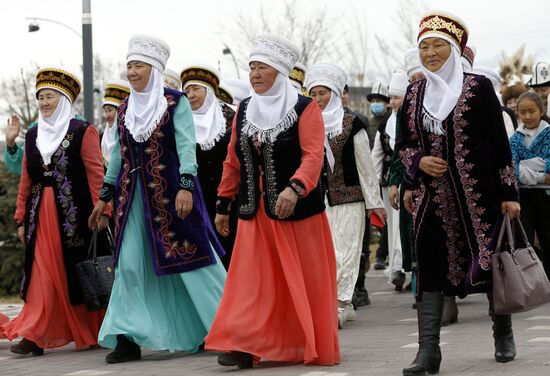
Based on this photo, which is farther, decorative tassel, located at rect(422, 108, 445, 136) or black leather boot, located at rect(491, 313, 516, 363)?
black leather boot, located at rect(491, 313, 516, 363)

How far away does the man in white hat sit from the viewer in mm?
12531

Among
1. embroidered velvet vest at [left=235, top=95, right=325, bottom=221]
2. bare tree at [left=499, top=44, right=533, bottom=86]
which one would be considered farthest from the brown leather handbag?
bare tree at [left=499, top=44, right=533, bottom=86]

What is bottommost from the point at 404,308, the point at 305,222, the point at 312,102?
the point at 404,308

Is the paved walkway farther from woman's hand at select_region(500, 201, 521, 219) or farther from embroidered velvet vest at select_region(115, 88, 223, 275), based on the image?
woman's hand at select_region(500, 201, 521, 219)

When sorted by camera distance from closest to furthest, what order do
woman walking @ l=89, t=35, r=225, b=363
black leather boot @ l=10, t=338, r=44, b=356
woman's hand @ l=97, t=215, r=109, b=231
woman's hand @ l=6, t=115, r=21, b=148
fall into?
woman walking @ l=89, t=35, r=225, b=363
woman's hand @ l=97, t=215, r=109, b=231
black leather boot @ l=10, t=338, r=44, b=356
woman's hand @ l=6, t=115, r=21, b=148

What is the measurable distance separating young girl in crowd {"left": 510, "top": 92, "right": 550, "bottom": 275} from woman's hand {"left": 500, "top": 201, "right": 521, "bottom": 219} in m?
3.77

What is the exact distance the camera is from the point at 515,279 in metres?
6.98

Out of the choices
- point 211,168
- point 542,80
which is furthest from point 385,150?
point 211,168

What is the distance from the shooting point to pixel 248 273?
771cm

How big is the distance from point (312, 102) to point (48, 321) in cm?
271

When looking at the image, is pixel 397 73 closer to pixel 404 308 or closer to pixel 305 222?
pixel 404 308

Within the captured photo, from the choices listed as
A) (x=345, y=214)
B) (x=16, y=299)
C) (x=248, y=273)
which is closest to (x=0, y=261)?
(x=16, y=299)

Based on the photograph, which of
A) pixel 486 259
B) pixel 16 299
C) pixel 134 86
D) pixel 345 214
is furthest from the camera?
pixel 16 299

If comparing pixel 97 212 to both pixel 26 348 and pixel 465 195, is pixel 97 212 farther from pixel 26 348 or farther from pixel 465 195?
pixel 465 195
